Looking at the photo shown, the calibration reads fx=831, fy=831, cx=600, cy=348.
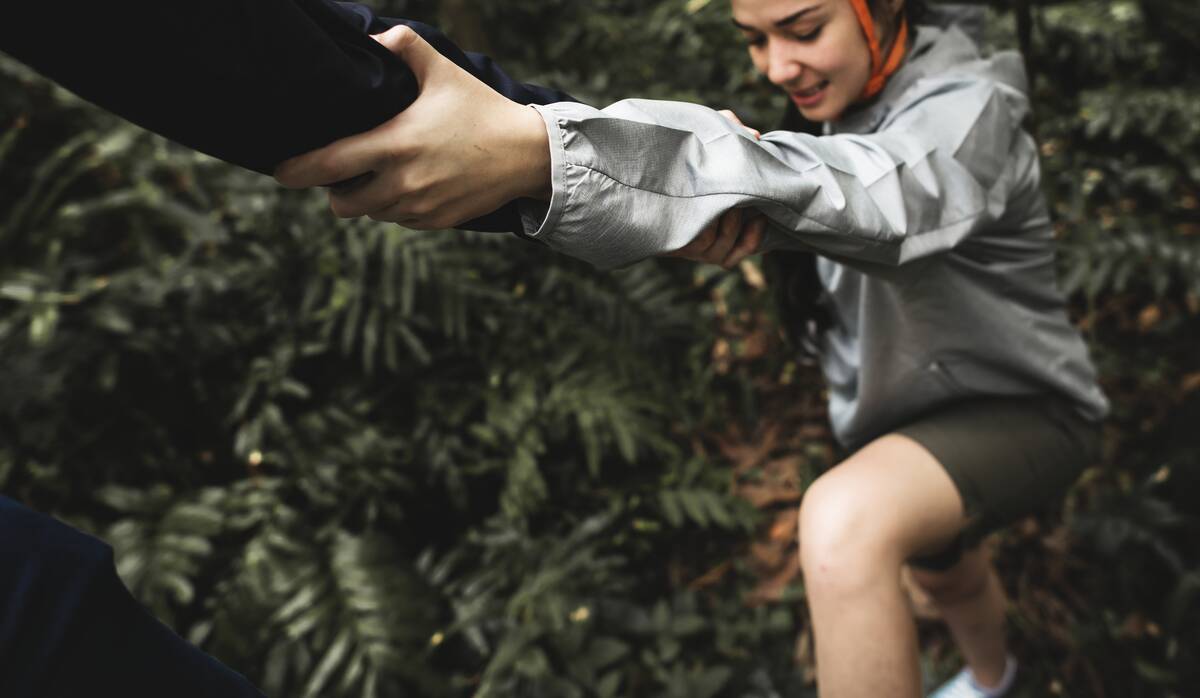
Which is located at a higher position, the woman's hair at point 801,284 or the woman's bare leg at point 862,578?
the woman's hair at point 801,284

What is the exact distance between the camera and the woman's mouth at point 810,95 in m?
1.53

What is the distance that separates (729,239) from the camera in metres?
1.06

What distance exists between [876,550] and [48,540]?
1.11 metres

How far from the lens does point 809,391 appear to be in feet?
10.5

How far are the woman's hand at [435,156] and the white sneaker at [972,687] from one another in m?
2.08

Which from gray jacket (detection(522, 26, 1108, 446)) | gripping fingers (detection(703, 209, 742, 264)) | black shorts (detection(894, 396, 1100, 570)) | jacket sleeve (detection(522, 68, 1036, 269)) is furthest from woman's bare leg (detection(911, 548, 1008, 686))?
gripping fingers (detection(703, 209, 742, 264))

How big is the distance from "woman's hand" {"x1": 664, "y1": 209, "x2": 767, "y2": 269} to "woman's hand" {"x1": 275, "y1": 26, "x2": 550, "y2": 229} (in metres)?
0.25

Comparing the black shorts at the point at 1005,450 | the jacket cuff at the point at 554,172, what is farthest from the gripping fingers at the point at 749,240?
the black shorts at the point at 1005,450

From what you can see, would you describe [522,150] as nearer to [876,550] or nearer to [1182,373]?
[876,550]

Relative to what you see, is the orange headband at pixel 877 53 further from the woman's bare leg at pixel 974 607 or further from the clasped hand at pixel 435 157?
the woman's bare leg at pixel 974 607

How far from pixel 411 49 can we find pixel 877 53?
0.98 metres

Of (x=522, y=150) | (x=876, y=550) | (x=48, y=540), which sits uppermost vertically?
(x=522, y=150)

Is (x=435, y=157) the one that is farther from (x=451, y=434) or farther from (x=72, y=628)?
(x=451, y=434)

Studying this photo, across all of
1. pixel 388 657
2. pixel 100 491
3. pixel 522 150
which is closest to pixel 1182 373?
pixel 388 657
